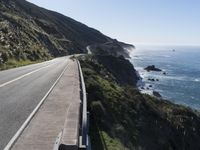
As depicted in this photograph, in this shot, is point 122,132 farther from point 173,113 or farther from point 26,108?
point 173,113

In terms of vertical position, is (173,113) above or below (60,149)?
below

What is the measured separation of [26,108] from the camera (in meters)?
14.0

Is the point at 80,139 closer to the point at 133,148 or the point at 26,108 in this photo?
the point at 26,108

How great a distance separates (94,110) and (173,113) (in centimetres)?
1577

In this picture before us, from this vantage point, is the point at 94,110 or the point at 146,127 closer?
the point at 94,110

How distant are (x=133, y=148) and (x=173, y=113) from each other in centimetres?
1594

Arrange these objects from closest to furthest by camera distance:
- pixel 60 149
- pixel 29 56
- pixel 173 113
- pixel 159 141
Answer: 1. pixel 60 149
2. pixel 159 141
3. pixel 173 113
4. pixel 29 56

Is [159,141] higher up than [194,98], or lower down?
higher up

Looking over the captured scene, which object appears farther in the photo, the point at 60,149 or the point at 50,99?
the point at 50,99

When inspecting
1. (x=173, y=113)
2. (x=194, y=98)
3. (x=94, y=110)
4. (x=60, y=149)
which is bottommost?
(x=194, y=98)

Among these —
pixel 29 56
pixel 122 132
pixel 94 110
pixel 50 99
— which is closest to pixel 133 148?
pixel 122 132

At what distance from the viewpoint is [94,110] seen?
16734 millimetres

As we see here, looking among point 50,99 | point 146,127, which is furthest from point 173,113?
point 50,99

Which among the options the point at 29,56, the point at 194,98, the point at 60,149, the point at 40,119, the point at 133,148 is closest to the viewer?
the point at 60,149
